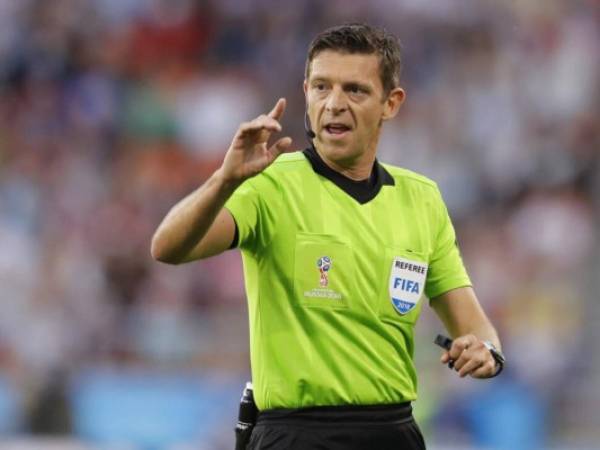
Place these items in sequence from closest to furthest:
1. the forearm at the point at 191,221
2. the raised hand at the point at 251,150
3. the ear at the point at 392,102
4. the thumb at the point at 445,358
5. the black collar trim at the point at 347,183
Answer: the raised hand at the point at 251,150 → the forearm at the point at 191,221 → the thumb at the point at 445,358 → the black collar trim at the point at 347,183 → the ear at the point at 392,102

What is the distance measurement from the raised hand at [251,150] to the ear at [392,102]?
33.3 inches

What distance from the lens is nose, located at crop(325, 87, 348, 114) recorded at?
16.5 feet

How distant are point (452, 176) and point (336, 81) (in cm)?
871

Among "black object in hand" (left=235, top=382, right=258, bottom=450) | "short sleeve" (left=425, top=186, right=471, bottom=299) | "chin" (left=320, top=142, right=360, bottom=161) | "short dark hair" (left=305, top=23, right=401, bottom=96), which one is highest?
"short dark hair" (left=305, top=23, right=401, bottom=96)

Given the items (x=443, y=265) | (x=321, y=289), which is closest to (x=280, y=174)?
(x=321, y=289)

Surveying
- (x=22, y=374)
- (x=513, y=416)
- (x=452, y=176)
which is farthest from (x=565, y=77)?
(x=22, y=374)

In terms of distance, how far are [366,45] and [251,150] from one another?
2.78 ft

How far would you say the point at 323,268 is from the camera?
4.98m

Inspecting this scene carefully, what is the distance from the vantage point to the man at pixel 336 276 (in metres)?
4.95

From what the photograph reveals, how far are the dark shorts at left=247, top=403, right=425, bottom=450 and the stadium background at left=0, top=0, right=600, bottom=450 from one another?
20.3 ft

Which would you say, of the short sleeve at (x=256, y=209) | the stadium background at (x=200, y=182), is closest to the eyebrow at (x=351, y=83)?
the short sleeve at (x=256, y=209)

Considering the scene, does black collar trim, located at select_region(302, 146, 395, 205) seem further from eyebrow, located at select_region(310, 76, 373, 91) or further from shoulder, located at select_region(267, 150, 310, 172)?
eyebrow, located at select_region(310, 76, 373, 91)

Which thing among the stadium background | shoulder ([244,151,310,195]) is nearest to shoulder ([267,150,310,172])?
shoulder ([244,151,310,195])

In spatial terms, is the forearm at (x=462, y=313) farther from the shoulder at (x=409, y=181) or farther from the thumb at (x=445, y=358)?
the thumb at (x=445, y=358)
